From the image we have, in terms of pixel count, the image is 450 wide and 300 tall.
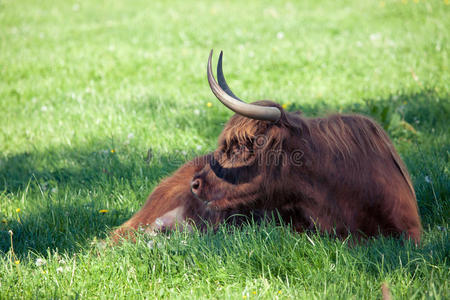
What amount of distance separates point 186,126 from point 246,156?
8.32 feet

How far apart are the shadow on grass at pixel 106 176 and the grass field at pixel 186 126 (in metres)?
0.02

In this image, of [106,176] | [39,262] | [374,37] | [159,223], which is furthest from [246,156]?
[374,37]

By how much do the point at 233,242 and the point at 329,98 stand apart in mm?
3915

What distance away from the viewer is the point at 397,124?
511 centimetres

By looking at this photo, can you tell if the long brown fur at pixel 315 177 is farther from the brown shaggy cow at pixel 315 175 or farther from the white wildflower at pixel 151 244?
the white wildflower at pixel 151 244

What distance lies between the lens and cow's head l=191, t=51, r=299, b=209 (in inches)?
112

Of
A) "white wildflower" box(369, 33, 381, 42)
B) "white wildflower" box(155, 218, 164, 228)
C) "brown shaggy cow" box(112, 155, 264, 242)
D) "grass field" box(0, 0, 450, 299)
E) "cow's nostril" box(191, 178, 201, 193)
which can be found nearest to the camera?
"grass field" box(0, 0, 450, 299)

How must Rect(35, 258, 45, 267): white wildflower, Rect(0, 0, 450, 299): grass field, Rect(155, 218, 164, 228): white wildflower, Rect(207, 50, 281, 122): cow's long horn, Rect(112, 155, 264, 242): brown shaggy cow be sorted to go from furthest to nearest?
Rect(155, 218, 164, 228): white wildflower → Rect(112, 155, 264, 242): brown shaggy cow → Rect(35, 258, 45, 267): white wildflower → Rect(207, 50, 281, 122): cow's long horn → Rect(0, 0, 450, 299): grass field

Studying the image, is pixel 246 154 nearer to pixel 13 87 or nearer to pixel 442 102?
pixel 442 102

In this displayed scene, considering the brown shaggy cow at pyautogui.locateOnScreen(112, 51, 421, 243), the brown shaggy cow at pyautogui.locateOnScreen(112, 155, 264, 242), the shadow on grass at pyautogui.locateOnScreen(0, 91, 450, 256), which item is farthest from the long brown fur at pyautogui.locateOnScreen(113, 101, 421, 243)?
the shadow on grass at pyautogui.locateOnScreen(0, 91, 450, 256)

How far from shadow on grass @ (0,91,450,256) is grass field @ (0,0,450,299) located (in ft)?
0.06

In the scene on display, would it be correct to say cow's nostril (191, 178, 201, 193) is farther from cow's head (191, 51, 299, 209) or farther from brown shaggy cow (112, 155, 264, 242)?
brown shaggy cow (112, 155, 264, 242)

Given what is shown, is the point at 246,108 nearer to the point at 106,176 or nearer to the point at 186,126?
the point at 106,176

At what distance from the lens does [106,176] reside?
4.35 meters
